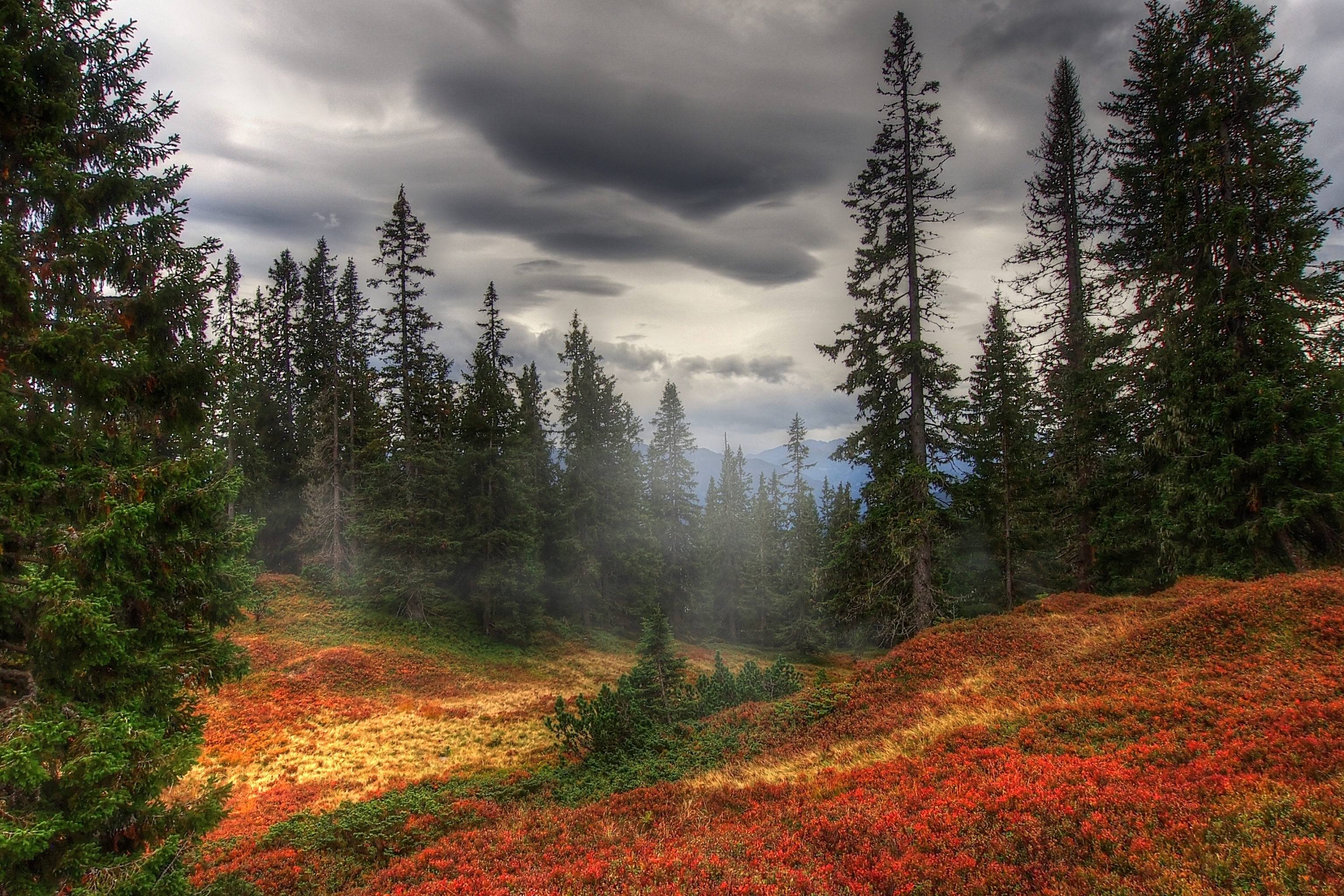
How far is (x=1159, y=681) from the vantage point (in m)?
9.32

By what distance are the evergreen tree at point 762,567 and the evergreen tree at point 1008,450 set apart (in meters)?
22.1

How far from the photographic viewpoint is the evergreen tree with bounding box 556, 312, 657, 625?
3578 centimetres

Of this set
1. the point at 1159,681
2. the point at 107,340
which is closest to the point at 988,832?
the point at 1159,681

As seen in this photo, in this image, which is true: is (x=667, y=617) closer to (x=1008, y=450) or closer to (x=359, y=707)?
(x=359, y=707)

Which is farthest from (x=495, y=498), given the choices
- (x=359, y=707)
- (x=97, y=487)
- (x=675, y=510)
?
(x=97, y=487)

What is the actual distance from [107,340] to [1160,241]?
85.6 feet

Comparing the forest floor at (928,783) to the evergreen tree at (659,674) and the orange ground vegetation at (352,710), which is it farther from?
the evergreen tree at (659,674)

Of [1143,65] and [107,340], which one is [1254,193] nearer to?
[1143,65]

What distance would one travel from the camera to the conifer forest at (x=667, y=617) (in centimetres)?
618

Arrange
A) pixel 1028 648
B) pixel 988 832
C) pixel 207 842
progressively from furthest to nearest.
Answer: pixel 1028 648 → pixel 207 842 → pixel 988 832

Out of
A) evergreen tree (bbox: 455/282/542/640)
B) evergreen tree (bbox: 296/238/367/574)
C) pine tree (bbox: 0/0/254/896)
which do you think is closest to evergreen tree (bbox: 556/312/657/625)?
evergreen tree (bbox: 455/282/542/640)

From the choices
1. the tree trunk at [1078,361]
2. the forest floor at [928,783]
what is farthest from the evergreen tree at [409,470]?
the tree trunk at [1078,361]

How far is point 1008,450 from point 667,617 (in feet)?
53.9

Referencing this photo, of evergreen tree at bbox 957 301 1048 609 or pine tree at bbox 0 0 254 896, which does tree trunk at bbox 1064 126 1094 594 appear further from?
pine tree at bbox 0 0 254 896
